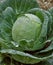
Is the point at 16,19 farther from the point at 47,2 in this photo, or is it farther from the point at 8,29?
the point at 47,2

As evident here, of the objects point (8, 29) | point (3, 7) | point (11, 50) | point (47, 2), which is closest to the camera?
point (11, 50)

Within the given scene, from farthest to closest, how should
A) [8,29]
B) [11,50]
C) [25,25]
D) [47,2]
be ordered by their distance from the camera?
1. [47,2]
2. [8,29]
3. [25,25]
4. [11,50]

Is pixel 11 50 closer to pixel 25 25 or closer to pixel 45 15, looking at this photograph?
pixel 25 25

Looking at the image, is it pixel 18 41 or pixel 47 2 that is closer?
pixel 18 41

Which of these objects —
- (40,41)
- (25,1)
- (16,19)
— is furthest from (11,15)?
(40,41)

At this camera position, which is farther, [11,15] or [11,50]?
[11,15]

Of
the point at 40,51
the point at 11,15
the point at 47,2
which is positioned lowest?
the point at 47,2

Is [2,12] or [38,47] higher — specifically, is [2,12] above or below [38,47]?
above

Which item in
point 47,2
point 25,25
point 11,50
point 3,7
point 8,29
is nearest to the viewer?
point 11,50

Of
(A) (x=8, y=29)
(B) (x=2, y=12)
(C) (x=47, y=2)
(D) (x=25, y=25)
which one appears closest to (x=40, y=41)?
(D) (x=25, y=25)
